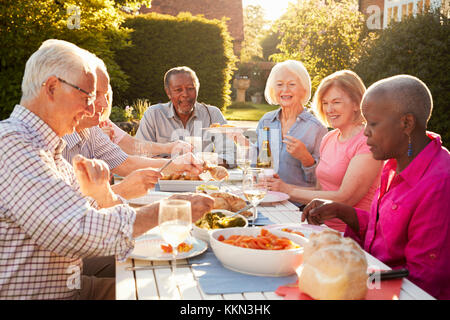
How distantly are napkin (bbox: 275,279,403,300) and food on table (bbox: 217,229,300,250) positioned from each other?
183 mm

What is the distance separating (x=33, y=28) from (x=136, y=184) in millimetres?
6985

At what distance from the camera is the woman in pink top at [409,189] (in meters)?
1.77

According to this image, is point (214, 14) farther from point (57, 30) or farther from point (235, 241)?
point (235, 241)

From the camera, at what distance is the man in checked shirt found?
1.44 meters

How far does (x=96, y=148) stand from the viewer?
129 inches

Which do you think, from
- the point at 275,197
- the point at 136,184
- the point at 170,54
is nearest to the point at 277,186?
the point at 275,197

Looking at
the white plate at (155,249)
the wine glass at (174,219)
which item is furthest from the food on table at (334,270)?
the white plate at (155,249)

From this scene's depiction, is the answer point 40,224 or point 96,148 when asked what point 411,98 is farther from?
point 96,148

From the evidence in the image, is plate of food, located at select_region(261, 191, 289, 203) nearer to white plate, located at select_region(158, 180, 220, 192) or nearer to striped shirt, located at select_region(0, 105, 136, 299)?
white plate, located at select_region(158, 180, 220, 192)

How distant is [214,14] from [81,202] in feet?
79.8
